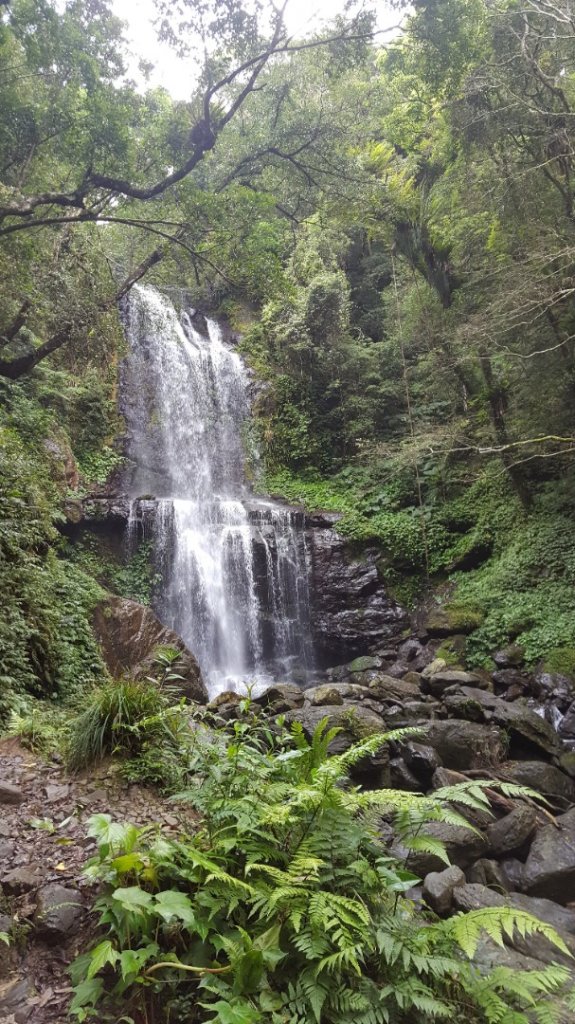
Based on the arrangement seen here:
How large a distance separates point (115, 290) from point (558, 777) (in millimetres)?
12690

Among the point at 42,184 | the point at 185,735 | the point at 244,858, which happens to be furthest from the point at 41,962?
the point at 42,184

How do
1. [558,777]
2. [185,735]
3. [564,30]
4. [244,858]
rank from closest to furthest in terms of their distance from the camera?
[244,858]
[185,735]
[558,777]
[564,30]

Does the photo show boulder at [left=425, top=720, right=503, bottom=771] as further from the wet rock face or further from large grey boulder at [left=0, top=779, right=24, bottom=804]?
the wet rock face

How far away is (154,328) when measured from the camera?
1978 centimetres

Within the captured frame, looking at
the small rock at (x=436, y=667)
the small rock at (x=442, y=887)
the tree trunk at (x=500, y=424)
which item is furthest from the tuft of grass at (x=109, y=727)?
the tree trunk at (x=500, y=424)

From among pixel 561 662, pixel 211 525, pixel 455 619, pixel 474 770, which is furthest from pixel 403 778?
pixel 211 525

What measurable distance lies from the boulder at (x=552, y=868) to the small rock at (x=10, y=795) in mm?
4378

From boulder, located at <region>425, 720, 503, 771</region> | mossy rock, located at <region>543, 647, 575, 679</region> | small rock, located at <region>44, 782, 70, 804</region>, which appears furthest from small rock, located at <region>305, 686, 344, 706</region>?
small rock, located at <region>44, 782, 70, 804</region>

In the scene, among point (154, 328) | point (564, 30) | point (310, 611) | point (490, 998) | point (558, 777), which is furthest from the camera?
point (154, 328)

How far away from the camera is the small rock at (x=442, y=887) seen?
4.05m

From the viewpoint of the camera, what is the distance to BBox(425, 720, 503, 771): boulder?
22.7 feet

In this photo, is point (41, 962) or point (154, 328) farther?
point (154, 328)

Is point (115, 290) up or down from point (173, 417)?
up

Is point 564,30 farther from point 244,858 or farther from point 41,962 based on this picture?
point 41,962
